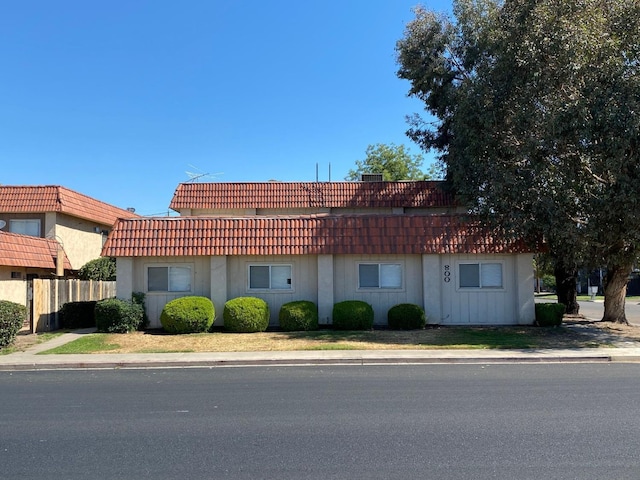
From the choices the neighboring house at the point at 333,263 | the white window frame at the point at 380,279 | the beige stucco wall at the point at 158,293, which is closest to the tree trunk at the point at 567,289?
the neighboring house at the point at 333,263

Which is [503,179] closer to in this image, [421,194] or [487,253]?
[487,253]

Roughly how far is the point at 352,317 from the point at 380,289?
1881mm

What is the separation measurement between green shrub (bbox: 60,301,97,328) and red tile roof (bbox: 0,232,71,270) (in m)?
2.81

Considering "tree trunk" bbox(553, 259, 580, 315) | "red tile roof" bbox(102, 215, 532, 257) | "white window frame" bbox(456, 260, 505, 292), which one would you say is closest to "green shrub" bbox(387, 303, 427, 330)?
"red tile roof" bbox(102, 215, 532, 257)

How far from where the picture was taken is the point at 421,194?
26.5 m

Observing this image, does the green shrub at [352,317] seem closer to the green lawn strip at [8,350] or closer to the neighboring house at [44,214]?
the green lawn strip at [8,350]

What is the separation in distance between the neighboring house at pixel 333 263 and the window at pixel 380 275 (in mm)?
35

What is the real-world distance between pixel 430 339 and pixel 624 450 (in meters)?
9.51

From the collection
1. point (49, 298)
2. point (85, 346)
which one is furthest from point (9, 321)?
point (49, 298)

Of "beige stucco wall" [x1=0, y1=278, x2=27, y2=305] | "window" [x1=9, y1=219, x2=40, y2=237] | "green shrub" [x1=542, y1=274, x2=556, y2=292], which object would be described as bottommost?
"green shrub" [x1=542, y1=274, x2=556, y2=292]

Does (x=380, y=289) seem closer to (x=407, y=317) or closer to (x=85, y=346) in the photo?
(x=407, y=317)

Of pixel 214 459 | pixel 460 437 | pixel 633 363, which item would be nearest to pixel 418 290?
pixel 633 363

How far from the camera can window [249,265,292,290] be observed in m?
18.5

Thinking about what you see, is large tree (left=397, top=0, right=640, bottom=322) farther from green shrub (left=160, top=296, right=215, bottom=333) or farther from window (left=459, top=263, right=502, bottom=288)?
green shrub (left=160, top=296, right=215, bottom=333)
